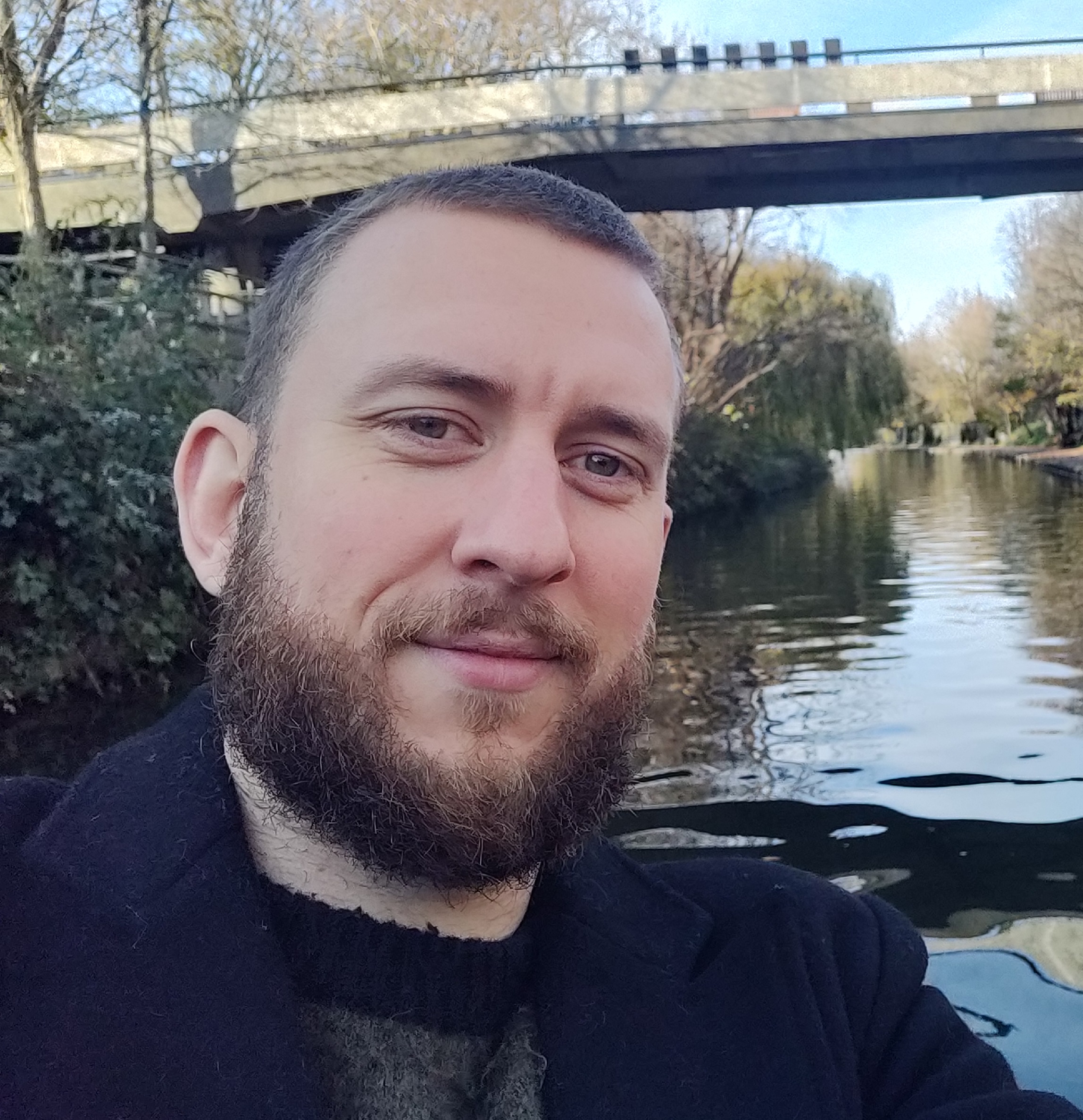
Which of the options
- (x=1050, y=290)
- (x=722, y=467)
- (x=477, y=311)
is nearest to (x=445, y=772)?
(x=477, y=311)

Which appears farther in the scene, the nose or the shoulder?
the shoulder

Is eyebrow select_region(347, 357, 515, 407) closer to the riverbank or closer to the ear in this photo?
the ear

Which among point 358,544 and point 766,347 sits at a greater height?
point 766,347

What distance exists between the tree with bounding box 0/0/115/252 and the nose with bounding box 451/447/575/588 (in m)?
8.92

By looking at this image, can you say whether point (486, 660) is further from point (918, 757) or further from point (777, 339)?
point (777, 339)

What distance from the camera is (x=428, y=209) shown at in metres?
1.36

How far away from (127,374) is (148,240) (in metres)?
2.80

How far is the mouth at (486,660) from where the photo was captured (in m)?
1.21

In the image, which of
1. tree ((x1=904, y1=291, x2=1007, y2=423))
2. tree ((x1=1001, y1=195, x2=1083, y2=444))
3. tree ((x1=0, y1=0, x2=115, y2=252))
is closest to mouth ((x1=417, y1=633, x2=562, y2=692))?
tree ((x1=0, y1=0, x2=115, y2=252))

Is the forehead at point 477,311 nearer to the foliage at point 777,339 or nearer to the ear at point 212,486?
the ear at point 212,486

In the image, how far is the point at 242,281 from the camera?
12.5 metres

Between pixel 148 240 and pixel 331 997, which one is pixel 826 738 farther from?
pixel 148 240

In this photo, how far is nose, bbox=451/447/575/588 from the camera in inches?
47.4

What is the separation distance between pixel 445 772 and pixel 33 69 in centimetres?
1046
